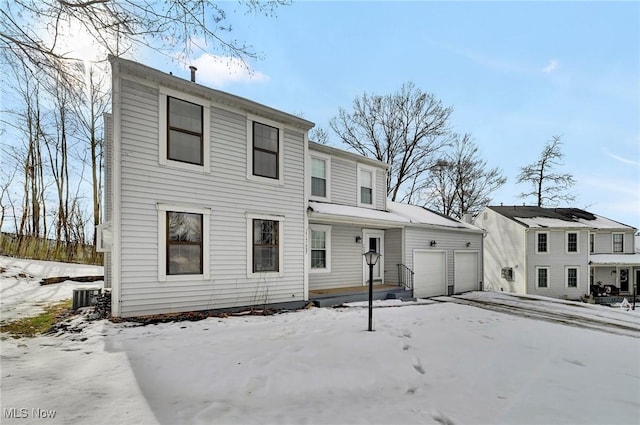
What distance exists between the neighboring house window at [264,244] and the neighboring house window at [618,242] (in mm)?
28582

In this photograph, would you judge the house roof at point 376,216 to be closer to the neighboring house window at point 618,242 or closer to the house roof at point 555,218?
the house roof at point 555,218

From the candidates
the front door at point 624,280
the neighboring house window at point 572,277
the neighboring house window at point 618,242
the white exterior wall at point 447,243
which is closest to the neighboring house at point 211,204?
the white exterior wall at point 447,243

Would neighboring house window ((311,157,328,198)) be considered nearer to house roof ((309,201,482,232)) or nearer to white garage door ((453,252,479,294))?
house roof ((309,201,482,232))

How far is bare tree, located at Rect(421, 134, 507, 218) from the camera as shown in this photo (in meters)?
24.1

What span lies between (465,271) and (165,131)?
13615 millimetres

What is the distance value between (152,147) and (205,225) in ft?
6.73

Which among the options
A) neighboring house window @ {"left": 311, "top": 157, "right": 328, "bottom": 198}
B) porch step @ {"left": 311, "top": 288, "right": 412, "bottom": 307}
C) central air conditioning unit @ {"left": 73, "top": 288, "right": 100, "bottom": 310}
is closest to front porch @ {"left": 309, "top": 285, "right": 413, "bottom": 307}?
porch step @ {"left": 311, "top": 288, "right": 412, "bottom": 307}

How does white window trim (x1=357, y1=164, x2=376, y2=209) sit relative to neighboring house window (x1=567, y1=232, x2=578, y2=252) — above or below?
above

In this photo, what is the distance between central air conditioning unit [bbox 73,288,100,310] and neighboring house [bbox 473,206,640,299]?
23531 mm

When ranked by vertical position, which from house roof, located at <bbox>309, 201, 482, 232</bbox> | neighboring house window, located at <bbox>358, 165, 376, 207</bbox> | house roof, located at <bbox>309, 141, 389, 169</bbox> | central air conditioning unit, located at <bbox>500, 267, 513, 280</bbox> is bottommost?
central air conditioning unit, located at <bbox>500, 267, 513, 280</bbox>

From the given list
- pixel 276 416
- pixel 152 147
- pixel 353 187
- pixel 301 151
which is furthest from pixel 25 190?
pixel 276 416

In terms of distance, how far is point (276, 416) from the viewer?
2746 mm

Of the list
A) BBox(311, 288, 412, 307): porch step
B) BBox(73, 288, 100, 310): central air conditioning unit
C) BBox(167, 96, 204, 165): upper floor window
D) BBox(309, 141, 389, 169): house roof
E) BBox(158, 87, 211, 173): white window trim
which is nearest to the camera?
BBox(158, 87, 211, 173): white window trim

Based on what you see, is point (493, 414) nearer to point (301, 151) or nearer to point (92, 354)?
point (92, 354)
